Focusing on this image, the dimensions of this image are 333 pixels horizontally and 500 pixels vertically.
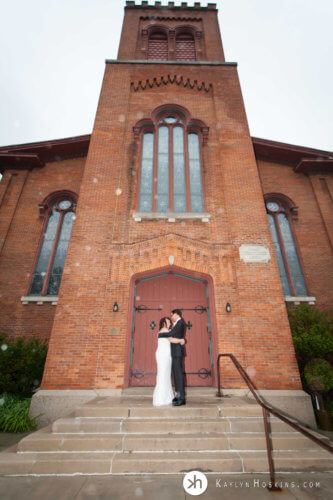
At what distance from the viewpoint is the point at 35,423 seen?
554cm

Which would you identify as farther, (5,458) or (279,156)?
(279,156)

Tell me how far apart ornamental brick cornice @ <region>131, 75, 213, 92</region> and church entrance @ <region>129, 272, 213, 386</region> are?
8088mm

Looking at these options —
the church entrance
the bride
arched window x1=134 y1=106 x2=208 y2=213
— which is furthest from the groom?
arched window x1=134 y1=106 x2=208 y2=213

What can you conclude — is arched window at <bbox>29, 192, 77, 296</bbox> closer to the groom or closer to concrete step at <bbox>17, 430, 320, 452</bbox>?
the groom

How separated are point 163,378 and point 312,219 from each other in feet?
29.5

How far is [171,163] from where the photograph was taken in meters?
9.19

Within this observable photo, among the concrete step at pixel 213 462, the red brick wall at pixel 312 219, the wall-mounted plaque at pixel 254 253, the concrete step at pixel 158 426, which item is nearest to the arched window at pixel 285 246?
the red brick wall at pixel 312 219

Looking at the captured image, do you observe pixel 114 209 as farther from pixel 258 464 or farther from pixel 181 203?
pixel 258 464

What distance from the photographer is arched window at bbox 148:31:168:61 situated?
13570 millimetres

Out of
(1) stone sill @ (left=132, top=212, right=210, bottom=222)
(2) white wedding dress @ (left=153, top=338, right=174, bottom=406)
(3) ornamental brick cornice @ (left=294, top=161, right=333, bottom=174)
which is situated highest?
(3) ornamental brick cornice @ (left=294, top=161, right=333, bottom=174)

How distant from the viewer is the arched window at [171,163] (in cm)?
848

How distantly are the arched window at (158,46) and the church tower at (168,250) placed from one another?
3.99 meters

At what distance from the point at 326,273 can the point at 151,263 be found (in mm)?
6728

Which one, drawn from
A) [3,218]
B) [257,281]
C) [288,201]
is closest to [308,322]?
[257,281]
